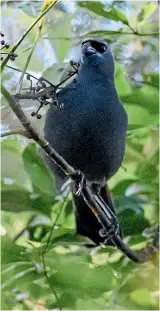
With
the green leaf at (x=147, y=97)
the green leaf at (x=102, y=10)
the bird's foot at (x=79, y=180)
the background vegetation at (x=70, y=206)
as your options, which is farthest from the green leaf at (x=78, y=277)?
the green leaf at (x=102, y=10)

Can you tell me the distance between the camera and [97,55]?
614 mm

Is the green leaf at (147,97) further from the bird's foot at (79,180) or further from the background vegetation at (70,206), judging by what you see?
the bird's foot at (79,180)

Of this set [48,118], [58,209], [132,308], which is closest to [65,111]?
[48,118]

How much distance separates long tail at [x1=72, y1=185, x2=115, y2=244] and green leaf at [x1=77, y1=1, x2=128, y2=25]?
244 millimetres

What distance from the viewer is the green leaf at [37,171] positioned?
2.16 feet

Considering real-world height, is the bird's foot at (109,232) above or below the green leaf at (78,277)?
above

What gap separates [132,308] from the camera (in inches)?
26.9

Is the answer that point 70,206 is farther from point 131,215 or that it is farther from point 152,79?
point 152,79

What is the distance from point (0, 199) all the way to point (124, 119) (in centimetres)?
20

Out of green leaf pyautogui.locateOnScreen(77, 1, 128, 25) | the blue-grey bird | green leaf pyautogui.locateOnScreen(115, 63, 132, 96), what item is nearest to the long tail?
the blue-grey bird

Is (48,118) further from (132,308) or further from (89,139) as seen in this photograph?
(132,308)

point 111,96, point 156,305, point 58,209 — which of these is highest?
point 111,96

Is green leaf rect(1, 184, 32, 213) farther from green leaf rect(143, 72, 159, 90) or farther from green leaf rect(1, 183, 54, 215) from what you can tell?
green leaf rect(143, 72, 159, 90)

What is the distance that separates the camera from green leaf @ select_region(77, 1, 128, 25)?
72cm
